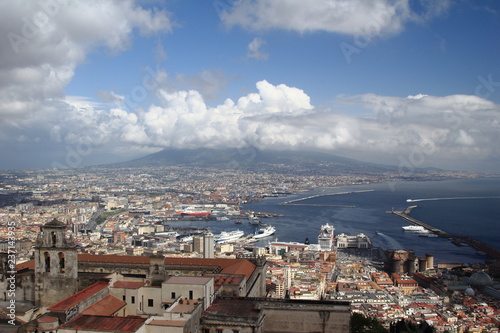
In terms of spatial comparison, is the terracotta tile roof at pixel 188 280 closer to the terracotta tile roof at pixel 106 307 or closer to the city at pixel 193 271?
the city at pixel 193 271

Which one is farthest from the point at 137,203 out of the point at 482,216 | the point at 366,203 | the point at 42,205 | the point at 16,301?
the point at 16,301

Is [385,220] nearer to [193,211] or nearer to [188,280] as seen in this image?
[193,211]

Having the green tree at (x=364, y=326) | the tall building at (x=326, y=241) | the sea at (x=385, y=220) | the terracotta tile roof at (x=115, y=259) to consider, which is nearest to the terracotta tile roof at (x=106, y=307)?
the terracotta tile roof at (x=115, y=259)

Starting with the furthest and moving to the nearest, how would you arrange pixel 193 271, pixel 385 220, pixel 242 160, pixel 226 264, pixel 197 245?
pixel 242 160, pixel 385 220, pixel 197 245, pixel 226 264, pixel 193 271

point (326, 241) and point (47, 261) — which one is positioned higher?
point (47, 261)

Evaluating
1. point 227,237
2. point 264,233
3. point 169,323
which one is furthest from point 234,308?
point 264,233

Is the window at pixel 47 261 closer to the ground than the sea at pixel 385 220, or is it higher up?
higher up
